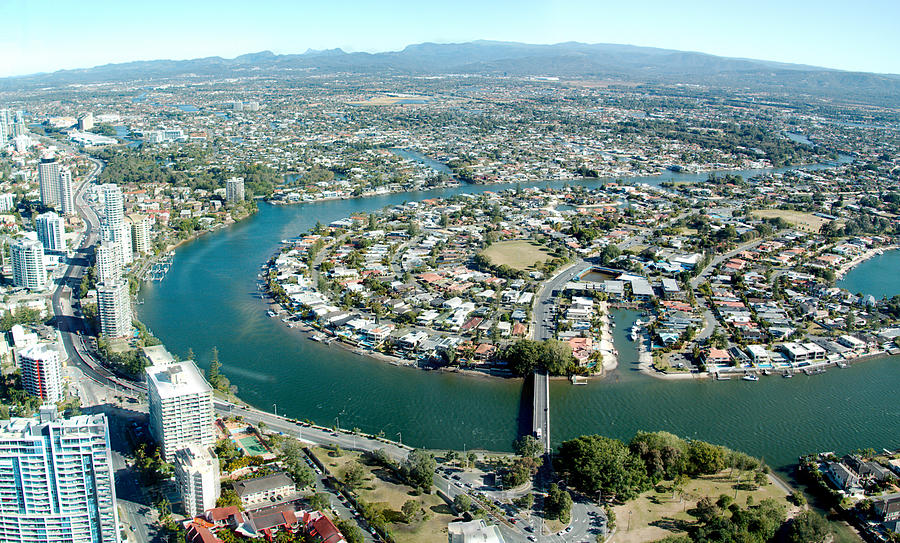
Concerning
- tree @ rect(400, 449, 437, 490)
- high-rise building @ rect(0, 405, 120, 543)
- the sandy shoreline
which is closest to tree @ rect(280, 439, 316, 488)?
tree @ rect(400, 449, 437, 490)

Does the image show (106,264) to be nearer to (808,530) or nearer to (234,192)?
(234,192)

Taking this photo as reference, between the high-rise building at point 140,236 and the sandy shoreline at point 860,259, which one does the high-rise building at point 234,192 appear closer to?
the high-rise building at point 140,236

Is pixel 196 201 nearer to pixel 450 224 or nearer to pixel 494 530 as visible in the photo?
pixel 450 224

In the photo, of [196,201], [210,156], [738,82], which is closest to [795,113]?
[738,82]

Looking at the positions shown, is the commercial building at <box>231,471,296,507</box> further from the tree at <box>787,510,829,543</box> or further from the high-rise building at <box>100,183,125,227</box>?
the high-rise building at <box>100,183,125,227</box>

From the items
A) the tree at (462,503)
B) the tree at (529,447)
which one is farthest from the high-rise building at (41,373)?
the tree at (529,447)

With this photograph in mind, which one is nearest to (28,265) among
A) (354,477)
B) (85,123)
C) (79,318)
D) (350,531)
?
(79,318)
